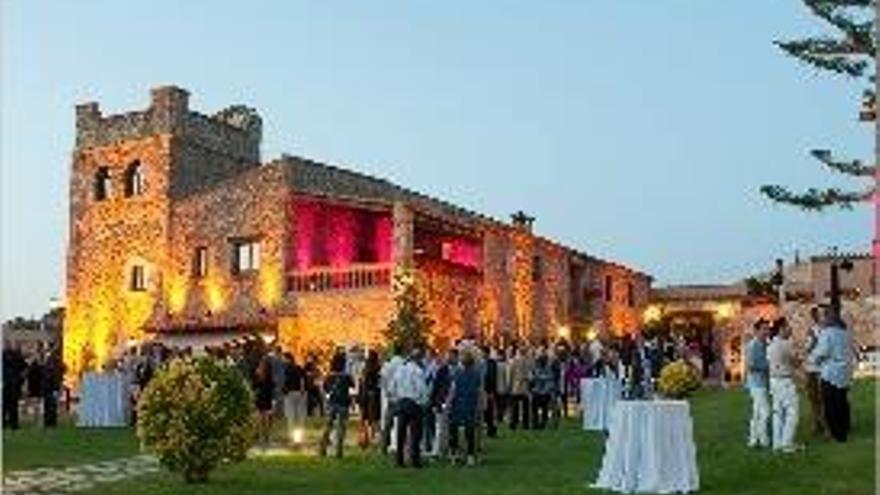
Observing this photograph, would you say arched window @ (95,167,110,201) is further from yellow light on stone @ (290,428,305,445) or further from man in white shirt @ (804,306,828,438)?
man in white shirt @ (804,306,828,438)

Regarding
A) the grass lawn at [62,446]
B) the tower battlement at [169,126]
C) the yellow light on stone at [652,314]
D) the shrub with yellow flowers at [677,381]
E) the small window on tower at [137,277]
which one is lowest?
the grass lawn at [62,446]

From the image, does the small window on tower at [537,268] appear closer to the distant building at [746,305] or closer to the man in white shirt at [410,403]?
the distant building at [746,305]

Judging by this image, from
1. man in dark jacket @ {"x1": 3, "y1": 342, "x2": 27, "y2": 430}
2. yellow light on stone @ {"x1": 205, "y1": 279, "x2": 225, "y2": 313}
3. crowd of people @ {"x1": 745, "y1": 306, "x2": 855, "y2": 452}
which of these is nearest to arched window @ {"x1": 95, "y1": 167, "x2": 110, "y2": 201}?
yellow light on stone @ {"x1": 205, "y1": 279, "x2": 225, "y2": 313}

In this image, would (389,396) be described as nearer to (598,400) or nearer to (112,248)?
(598,400)

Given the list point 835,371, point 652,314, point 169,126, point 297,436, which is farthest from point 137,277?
point 835,371

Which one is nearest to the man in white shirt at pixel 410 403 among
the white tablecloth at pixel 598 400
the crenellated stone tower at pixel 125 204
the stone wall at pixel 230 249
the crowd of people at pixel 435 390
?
the crowd of people at pixel 435 390

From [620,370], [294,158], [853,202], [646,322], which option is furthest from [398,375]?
[646,322]

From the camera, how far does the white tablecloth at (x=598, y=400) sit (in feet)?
79.1

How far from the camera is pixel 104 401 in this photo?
2736cm

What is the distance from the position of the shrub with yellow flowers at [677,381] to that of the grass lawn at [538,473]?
26.8ft

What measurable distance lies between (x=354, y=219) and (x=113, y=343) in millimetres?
7666

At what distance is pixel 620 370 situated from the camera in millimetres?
27797

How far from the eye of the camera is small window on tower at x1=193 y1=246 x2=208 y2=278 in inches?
1576

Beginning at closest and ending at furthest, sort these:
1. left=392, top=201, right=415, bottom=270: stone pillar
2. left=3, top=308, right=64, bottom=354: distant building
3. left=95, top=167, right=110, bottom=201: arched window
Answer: left=392, top=201, right=415, bottom=270: stone pillar < left=95, top=167, right=110, bottom=201: arched window < left=3, top=308, right=64, bottom=354: distant building
